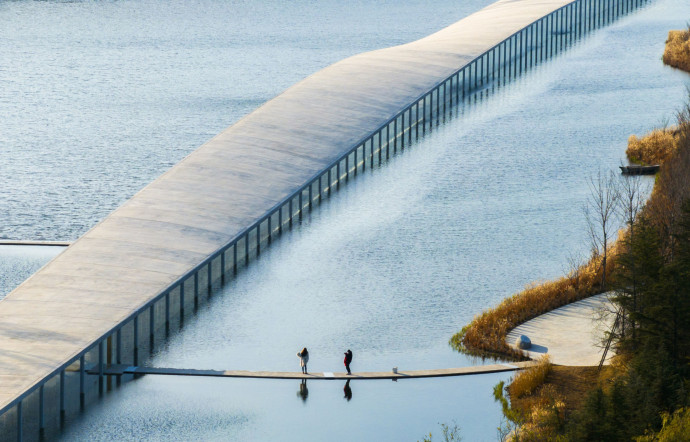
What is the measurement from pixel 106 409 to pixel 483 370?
12.1 meters

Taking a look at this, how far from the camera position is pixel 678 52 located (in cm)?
8738

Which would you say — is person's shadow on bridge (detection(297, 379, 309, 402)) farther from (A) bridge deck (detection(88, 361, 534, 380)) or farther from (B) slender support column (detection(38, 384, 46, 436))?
(B) slender support column (detection(38, 384, 46, 436))

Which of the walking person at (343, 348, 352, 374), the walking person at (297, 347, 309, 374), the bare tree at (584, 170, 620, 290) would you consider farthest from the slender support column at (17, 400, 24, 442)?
the bare tree at (584, 170, 620, 290)

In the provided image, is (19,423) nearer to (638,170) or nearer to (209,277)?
(209,277)

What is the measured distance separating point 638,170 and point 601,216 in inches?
429

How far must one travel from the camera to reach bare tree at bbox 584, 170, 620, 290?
46.2 m

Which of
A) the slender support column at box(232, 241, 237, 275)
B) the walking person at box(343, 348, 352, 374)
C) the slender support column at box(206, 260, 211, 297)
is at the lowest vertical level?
the walking person at box(343, 348, 352, 374)

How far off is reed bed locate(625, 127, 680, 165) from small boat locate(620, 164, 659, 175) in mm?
943

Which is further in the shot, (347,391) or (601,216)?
(601,216)

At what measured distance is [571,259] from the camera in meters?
47.7

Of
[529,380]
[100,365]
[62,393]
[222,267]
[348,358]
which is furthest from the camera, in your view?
[222,267]

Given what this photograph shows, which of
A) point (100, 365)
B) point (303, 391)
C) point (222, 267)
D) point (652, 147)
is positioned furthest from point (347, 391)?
point (652, 147)

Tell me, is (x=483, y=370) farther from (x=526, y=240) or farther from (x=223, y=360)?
(x=526, y=240)

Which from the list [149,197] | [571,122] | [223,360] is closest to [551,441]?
[223,360]
